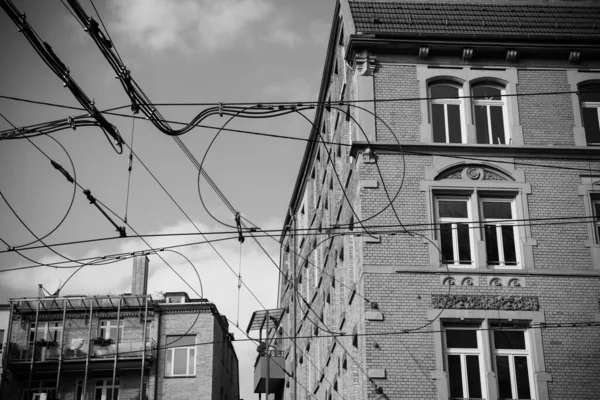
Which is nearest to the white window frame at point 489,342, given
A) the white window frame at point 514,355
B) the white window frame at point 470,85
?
the white window frame at point 514,355

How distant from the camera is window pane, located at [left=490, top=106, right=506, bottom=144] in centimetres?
2577

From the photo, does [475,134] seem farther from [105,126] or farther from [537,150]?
[105,126]

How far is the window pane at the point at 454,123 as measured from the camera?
84.2ft

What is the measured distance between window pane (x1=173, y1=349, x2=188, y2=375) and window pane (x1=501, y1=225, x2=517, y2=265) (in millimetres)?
34482

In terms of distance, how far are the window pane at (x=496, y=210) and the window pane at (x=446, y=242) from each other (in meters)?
1.19

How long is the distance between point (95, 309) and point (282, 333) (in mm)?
12390

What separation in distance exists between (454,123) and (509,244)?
3.88m

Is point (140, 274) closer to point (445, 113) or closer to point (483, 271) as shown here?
point (445, 113)

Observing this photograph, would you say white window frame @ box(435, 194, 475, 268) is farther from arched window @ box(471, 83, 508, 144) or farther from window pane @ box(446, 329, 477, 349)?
arched window @ box(471, 83, 508, 144)

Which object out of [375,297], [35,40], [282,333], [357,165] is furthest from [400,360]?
[282,333]

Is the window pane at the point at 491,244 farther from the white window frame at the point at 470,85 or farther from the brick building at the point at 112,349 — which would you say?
the brick building at the point at 112,349

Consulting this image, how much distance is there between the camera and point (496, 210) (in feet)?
81.7

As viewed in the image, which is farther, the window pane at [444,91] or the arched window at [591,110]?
the window pane at [444,91]

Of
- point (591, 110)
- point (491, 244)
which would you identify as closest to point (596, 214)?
point (491, 244)
